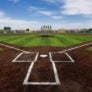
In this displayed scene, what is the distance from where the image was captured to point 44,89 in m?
8.53

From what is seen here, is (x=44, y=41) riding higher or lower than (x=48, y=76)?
lower

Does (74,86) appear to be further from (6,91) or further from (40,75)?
(6,91)

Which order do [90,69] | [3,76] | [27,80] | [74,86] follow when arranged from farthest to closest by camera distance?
1. [90,69]
2. [3,76]
3. [27,80]
4. [74,86]

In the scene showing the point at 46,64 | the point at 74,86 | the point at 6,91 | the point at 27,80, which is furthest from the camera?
the point at 46,64

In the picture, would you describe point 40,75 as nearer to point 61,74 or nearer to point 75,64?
point 61,74

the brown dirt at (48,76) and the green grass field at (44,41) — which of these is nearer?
the brown dirt at (48,76)

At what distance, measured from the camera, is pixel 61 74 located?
10.9 m

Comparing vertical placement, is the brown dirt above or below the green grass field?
above

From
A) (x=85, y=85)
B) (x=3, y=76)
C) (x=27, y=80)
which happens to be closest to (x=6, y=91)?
(x=27, y=80)

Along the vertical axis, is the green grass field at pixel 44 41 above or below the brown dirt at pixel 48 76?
below

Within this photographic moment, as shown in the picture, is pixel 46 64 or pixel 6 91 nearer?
pixel 6 91

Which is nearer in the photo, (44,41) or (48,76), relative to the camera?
(48,76)

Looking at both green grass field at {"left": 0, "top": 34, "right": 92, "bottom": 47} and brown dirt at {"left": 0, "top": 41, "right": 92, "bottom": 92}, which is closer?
brown dirt at {"left": 0, "top": 41, "right": 92, "bottom": 92}

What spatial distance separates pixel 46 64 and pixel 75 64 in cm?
220
